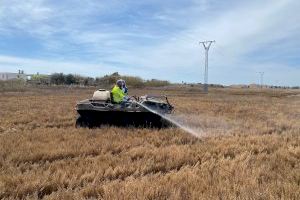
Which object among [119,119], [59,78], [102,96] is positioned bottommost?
[119,119]

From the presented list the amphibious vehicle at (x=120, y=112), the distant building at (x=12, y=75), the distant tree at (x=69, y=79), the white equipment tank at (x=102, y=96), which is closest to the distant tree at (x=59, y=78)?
the distant tree at (x=69, y=79)

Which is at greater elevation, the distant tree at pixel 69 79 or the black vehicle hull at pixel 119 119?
the distant tree at pixel 69 79

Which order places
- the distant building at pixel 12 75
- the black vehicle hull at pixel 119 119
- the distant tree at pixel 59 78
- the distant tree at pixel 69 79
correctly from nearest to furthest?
the black vehicle hull at pixel 119 119
the distant tree at pixel 59 78
the distant tree at pixel 69 79
the distant building at pixel 12 75

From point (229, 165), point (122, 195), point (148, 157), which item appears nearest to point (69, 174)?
point (122, 195)

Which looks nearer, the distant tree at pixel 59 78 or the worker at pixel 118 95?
the worker at pixel 118 95

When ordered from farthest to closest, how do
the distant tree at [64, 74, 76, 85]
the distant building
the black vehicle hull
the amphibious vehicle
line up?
the distant building → the distant tree at [64, 74, 76, 85] → the black vehicle hull → the amphibious vehicle

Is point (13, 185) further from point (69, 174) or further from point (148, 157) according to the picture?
point (148, 157)

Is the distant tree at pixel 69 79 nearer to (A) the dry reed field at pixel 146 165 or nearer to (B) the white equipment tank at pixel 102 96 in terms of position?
(B) the white equipment tank at pixel 102 96

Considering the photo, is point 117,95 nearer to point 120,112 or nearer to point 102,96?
point 102,96

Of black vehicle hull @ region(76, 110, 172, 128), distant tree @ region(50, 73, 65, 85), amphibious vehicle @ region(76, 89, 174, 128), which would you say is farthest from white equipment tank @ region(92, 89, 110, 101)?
distant tree @ region(50, 73, 65, 85)

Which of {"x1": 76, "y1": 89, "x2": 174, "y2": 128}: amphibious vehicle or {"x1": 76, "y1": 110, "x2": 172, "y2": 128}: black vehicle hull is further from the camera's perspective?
{"x1": 76, "y1": 110, "x2": 172, "y2": 128}: black vehicle hull

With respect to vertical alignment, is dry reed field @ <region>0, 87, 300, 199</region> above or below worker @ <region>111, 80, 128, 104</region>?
below

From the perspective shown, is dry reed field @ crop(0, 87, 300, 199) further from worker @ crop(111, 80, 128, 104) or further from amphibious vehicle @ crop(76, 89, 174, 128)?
worker @ crop(111, 80, 128, 104)

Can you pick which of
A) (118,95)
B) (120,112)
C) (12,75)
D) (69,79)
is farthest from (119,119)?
(12,75)
